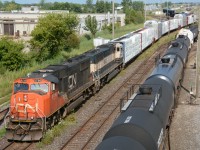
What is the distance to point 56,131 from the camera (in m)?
18.5

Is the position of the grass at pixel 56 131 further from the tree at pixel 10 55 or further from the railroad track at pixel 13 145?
the tree at pixel 10 55

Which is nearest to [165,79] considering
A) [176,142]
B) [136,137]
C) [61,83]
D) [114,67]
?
[176,142]

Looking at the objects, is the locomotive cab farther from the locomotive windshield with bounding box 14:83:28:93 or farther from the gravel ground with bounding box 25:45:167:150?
the gravel ground with bounding box 25:45:167:150

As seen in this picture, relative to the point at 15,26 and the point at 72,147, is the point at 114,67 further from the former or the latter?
the point at 15,26

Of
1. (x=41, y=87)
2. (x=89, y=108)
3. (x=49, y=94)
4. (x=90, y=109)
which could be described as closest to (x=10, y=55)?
(x=89, y=108)

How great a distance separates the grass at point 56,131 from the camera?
679 inches

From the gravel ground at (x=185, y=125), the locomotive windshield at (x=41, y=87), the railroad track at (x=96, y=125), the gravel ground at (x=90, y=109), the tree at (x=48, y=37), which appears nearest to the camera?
the gravel ground at (x=185, y=125)

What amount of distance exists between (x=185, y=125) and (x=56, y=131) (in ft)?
24.0

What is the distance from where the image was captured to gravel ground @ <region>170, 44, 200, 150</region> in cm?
1658

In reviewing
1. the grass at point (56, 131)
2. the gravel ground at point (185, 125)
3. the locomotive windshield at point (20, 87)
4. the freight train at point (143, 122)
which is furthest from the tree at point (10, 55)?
the freight train at point (143, 122)

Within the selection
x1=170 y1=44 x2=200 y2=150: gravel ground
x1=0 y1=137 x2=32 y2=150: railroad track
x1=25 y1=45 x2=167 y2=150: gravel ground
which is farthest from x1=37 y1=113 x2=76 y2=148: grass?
x1=170 y1=44 x2=200 y2=150: gravel ground

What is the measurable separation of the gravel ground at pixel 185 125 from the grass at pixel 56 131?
6090mm

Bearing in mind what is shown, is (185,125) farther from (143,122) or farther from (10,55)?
(10,55)

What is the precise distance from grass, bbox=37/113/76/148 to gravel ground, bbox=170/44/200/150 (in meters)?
6.09
